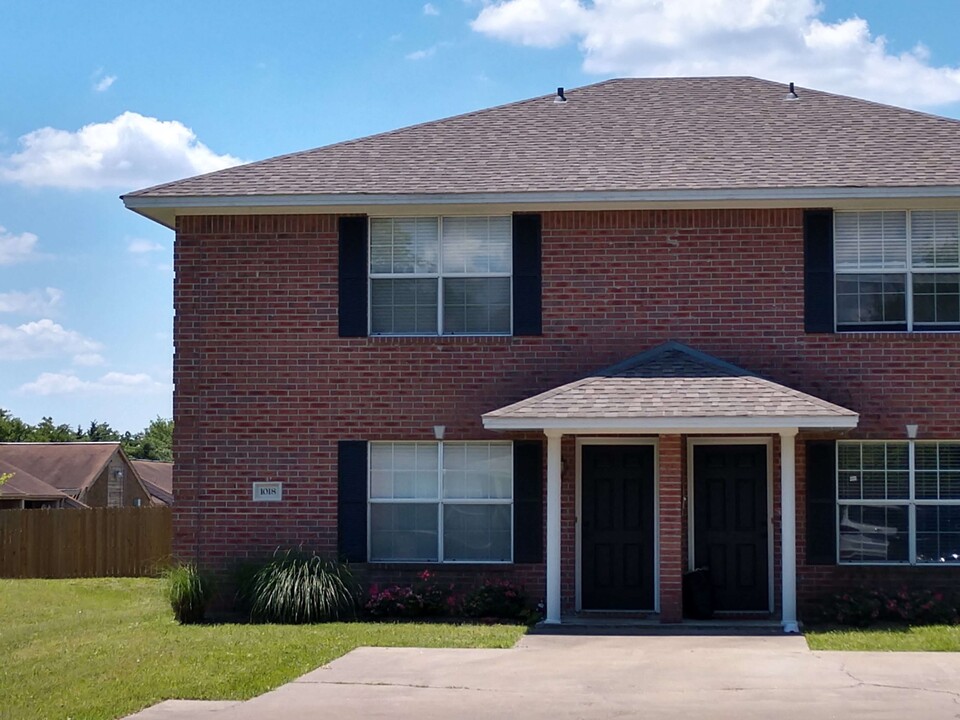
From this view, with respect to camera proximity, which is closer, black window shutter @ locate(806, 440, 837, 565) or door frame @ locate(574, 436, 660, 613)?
black window shutter @ locate(806, 440, 837, 565)

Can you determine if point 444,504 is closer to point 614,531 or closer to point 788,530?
point 614,531

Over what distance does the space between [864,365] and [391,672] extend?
7.67 meters

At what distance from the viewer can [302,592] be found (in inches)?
629

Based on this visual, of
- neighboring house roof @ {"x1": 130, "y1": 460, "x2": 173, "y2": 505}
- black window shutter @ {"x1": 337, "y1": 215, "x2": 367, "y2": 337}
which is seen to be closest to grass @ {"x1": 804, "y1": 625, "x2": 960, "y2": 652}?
black window shutter @ {"x1": 337, "y1": 215, "x2": 367, "y2": 337}

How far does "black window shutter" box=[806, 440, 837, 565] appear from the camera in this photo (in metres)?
16.5

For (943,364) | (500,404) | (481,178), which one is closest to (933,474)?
(943,364)

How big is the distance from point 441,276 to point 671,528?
4.29 metres

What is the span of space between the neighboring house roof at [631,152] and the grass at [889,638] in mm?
5167

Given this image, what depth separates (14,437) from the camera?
77.8 meters

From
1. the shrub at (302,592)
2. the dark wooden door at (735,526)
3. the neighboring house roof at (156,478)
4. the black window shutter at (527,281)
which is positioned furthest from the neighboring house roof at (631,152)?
the neighboring house roof at (156,478)

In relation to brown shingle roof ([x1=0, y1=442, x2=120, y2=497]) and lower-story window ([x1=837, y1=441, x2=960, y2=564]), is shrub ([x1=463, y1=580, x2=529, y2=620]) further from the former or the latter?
brown shingle roof ([x1=0, y1=442, x2=120, y2=497])

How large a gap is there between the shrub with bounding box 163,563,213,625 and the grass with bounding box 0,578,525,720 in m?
0.18

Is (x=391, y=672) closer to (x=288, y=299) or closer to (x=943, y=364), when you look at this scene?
(x=288, y=299)

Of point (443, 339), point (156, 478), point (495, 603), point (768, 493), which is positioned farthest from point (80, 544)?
point (156, 478)
